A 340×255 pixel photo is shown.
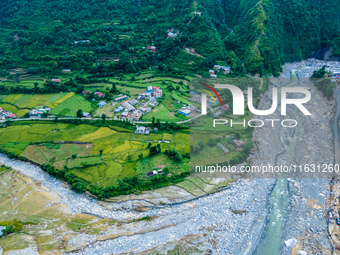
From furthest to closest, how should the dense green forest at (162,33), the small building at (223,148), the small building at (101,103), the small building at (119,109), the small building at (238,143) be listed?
the dense green forest at (162,33) < the small building at (101,103) < the small building at (119,109) < the small building at (238,143) < the small building at (223,148)

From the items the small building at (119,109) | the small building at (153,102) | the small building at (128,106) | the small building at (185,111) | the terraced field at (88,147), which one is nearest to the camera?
the terraced field at (88,147)

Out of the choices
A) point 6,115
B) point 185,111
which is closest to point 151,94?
point 185,111

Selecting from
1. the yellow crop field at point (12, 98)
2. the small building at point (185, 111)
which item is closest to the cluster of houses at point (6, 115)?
the yellow crop field at point (12, 98)

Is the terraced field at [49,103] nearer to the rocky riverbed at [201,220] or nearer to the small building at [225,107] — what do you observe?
the rocky riverbed at [201,220]

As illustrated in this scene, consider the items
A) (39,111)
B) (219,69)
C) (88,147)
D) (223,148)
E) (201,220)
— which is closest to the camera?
(201,220)

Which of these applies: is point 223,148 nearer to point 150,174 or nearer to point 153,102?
point 150,174

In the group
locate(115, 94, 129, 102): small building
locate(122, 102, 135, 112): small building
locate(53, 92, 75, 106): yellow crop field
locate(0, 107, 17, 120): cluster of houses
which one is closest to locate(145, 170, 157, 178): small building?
locate(122, 102, 135, 112): small building
